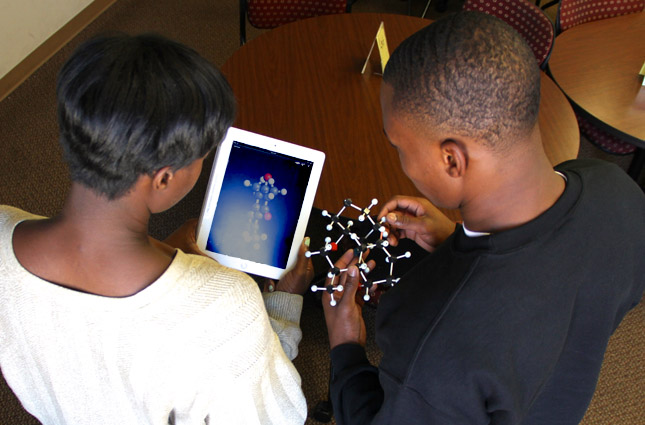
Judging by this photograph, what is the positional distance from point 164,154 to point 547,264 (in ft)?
2.13

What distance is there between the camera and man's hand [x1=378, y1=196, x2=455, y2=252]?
4.39 ft

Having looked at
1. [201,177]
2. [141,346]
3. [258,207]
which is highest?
[141,346]

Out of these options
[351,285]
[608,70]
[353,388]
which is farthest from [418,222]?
[608,70]

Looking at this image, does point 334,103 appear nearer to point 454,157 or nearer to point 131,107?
point 454,157

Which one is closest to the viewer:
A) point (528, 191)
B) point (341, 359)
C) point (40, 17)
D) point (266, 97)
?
point (528, 191)

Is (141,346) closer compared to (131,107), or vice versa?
(131,107)

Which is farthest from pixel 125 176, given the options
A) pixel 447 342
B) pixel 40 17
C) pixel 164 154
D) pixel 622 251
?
pixel 40 17

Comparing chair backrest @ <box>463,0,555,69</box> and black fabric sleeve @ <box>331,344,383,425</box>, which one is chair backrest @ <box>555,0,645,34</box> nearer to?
chair backrest @ <box>463,0,555,69</box>

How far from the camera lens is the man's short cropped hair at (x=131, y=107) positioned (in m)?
0.71

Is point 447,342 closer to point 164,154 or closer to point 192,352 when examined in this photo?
point 192,352

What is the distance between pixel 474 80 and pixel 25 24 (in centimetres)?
286

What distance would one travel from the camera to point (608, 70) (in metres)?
1.95

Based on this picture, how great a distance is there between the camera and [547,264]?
804mm

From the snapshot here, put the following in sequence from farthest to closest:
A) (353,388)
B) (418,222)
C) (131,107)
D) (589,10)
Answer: (589,10) → (418,222) → (353,388) → (131,107)
